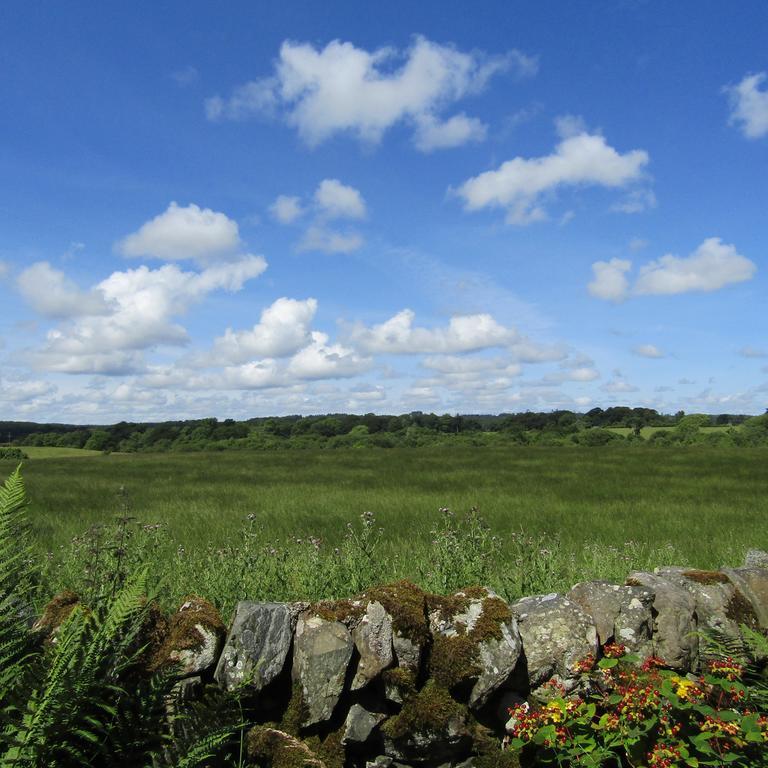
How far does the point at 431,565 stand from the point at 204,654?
109 inches

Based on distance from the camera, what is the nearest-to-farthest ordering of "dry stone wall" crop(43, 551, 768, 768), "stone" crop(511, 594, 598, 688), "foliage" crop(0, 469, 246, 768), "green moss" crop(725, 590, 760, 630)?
"foliage" crop(0, 469, 246, 768)
"dry stone wall" crop(43, 551, 768, 768)
"stone" crop(511, 594, 598, 688)
"green moss" crop(725, 590, 760, 630)

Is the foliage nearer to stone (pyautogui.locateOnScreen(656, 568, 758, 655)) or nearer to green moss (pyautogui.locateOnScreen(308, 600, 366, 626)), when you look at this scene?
green moss (pyautogui.locateOnScreen(308, 600, 366, 626))

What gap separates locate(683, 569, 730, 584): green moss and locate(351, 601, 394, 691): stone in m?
2.32

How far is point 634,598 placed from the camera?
12.0 feet

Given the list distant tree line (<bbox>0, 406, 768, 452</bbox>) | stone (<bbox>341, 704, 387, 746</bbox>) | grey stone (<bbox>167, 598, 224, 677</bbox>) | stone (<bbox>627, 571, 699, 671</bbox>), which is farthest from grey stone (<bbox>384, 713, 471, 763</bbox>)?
distant tree line (<bbox>0, 406, 768, 452</bbox>)

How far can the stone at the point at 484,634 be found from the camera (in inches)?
125

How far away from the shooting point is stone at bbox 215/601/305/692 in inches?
118

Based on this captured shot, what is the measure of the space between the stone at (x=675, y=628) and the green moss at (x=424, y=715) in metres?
1.43

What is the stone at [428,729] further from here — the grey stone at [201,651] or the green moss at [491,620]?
the grey stone at [201,651]

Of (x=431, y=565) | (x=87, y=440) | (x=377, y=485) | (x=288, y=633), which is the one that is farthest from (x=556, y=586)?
(x=87, y=440)

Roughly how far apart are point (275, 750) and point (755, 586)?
344 cm

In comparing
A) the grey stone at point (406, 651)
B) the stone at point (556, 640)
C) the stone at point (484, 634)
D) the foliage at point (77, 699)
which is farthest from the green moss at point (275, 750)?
the stone at point (556, 640)

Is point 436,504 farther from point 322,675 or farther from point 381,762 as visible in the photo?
point 322,675

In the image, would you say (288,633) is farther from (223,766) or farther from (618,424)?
(618,424)
